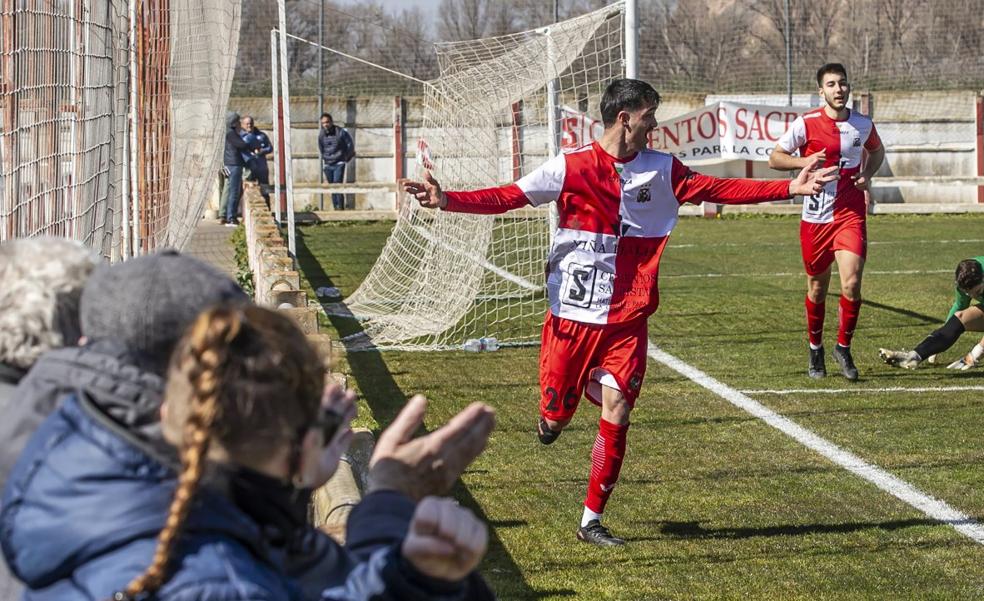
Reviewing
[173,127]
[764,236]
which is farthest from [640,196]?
[764,236]

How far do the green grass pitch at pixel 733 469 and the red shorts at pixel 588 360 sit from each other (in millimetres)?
583

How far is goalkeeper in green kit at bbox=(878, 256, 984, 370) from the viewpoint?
32.7 ft

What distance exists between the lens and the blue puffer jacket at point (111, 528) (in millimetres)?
1966

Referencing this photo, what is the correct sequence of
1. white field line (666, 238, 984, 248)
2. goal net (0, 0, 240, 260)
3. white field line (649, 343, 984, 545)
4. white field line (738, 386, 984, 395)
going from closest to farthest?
goal net (0, 0, 240, 260) → white field line (649, 343, 984, 545) → white field line (738, 386, 984, 395) → white field line (666, 238, 984, 248)

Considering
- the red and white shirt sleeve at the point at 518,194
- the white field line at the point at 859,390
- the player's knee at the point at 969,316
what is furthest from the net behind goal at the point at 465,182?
the red and white shirt sleeve at the point at 518,194

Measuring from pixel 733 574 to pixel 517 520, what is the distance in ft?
3.74

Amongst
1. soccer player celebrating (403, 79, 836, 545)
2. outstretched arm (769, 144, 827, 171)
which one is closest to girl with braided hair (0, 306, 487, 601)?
soccer player celebrating (403, 79, 836, 545)

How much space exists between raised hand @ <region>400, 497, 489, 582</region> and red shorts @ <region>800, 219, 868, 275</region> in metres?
8.04

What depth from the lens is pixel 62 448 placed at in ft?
6.72

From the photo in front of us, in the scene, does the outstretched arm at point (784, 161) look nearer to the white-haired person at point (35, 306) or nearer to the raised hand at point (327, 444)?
the raised hand at point (327, 444)

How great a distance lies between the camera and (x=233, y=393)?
1988mm

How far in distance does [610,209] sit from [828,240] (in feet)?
13.0

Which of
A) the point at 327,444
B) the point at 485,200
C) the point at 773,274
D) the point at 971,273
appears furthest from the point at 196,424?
the point at 773,274

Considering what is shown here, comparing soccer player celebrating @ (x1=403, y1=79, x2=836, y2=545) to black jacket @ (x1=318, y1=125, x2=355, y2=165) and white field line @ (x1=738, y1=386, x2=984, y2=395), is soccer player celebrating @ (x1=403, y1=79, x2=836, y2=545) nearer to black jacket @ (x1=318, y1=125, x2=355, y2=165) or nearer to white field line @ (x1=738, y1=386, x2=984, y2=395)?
white field line @ (x1=738, y1=386, x2=984, y2=395)
